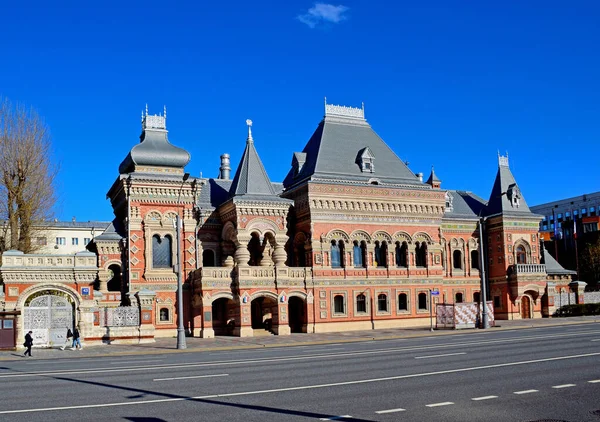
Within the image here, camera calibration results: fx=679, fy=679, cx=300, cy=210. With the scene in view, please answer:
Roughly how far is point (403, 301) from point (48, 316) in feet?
84.5

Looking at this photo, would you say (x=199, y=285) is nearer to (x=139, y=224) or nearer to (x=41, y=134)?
(x=139, y=224)

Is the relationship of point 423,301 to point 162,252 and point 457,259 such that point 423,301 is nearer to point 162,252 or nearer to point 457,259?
point 457,259

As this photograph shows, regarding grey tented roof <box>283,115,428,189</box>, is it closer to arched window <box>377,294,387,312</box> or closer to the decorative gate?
arched window <box>377,294,387,312</box>

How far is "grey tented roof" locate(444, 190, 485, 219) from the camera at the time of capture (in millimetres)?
58031

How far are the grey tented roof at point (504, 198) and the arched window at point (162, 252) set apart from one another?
2780 centimetres

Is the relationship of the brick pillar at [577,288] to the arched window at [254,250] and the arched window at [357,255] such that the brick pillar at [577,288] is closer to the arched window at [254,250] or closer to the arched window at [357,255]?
the arched window at [357,255]

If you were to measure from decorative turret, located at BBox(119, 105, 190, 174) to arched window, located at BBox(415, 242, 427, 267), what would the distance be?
18.8 meters

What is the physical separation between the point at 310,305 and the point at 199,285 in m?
7.89

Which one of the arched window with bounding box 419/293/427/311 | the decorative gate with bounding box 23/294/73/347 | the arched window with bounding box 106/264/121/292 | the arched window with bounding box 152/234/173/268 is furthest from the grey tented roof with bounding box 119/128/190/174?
the arched window with bounding box 419/293/427/311

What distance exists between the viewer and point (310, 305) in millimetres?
47062

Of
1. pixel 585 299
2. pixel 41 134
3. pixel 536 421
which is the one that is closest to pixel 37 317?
pixel 41 134

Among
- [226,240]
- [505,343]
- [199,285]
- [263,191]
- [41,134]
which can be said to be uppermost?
[41,134]

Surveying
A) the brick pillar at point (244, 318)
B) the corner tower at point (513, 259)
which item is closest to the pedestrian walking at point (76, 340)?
the brick pillar at point (244, 318)

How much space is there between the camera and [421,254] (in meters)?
52.7
